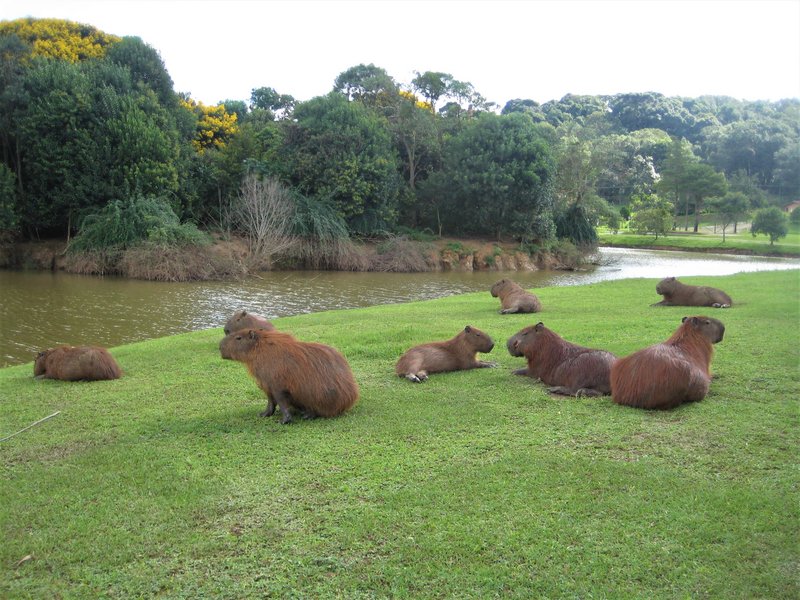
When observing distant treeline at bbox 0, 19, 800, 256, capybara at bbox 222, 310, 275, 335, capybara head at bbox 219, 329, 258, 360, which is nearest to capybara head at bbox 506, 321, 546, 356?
capybara head at bbox 219, 329, 258, 360

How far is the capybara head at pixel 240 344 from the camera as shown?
5895 mm

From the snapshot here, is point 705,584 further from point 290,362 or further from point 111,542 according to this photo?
point 290,362

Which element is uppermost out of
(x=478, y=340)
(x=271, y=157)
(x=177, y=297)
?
(x=271, y=157)

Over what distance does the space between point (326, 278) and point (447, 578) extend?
26.9 metres

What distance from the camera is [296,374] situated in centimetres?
567

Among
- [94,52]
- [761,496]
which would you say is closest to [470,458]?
[761,496]

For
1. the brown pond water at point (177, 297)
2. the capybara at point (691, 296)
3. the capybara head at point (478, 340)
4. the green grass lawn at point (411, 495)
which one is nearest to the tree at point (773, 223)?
the brown pond water at point (177, 297)

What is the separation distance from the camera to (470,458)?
14.9 ft

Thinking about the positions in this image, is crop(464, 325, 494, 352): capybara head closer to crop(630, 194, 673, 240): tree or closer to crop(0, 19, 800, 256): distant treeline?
crop(0, 19, 800, 256): distant treeline

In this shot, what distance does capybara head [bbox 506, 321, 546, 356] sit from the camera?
7.12 m

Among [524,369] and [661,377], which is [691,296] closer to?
[524,369]

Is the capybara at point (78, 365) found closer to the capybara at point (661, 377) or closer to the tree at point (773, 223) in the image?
→ the capybara at point (661, 377)

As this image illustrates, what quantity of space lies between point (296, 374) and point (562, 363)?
115 inches

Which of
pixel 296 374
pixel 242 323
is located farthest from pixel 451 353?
pixel 242 323
